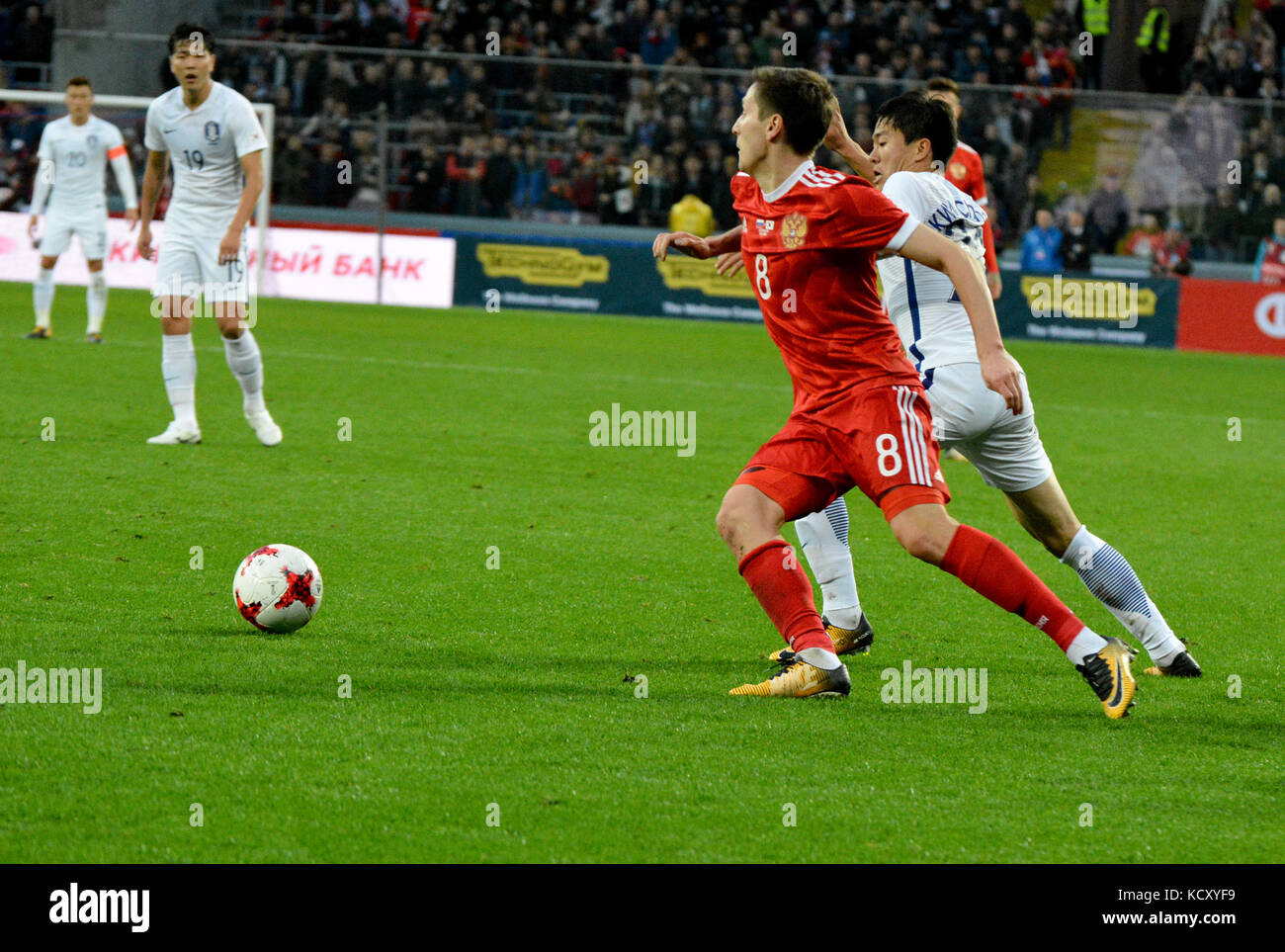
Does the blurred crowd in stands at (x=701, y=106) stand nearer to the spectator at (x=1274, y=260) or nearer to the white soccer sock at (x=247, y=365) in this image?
the spectator at (x=1274, y=260)

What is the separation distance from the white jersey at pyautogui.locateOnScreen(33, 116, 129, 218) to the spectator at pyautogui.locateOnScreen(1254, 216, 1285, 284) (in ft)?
46.8

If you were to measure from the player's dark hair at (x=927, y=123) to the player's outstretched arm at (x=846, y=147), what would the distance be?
126mm

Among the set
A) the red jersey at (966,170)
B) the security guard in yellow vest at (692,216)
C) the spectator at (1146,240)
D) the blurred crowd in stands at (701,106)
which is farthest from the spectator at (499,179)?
the red jersey at (966,170)

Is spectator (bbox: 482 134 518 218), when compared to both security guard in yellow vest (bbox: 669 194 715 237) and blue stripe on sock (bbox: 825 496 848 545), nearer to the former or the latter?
security guard in yellow vest (bbox: 669 194 715 237)

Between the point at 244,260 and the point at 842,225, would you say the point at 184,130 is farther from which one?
the point at 842,225

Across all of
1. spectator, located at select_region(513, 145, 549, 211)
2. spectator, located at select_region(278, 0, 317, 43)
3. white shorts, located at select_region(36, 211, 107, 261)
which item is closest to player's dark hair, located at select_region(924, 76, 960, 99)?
white shorts, located at select_region(36, 211, 107, 261)

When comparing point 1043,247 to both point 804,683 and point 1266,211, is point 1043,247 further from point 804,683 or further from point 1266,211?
point 804,683

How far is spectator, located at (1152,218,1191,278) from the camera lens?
2186cm

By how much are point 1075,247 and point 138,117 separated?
13.3 metres

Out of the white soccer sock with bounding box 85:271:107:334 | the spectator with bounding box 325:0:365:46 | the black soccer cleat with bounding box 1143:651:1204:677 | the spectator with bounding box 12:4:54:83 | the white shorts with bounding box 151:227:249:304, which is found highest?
the spectator with bounding box 325:0:365:46

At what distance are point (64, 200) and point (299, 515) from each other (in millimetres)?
9758

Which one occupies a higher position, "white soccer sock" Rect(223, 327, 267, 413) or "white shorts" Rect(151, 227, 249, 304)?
"white shorts" Rect(151, 227, 249, 304)

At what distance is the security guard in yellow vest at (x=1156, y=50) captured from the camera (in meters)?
26.7
